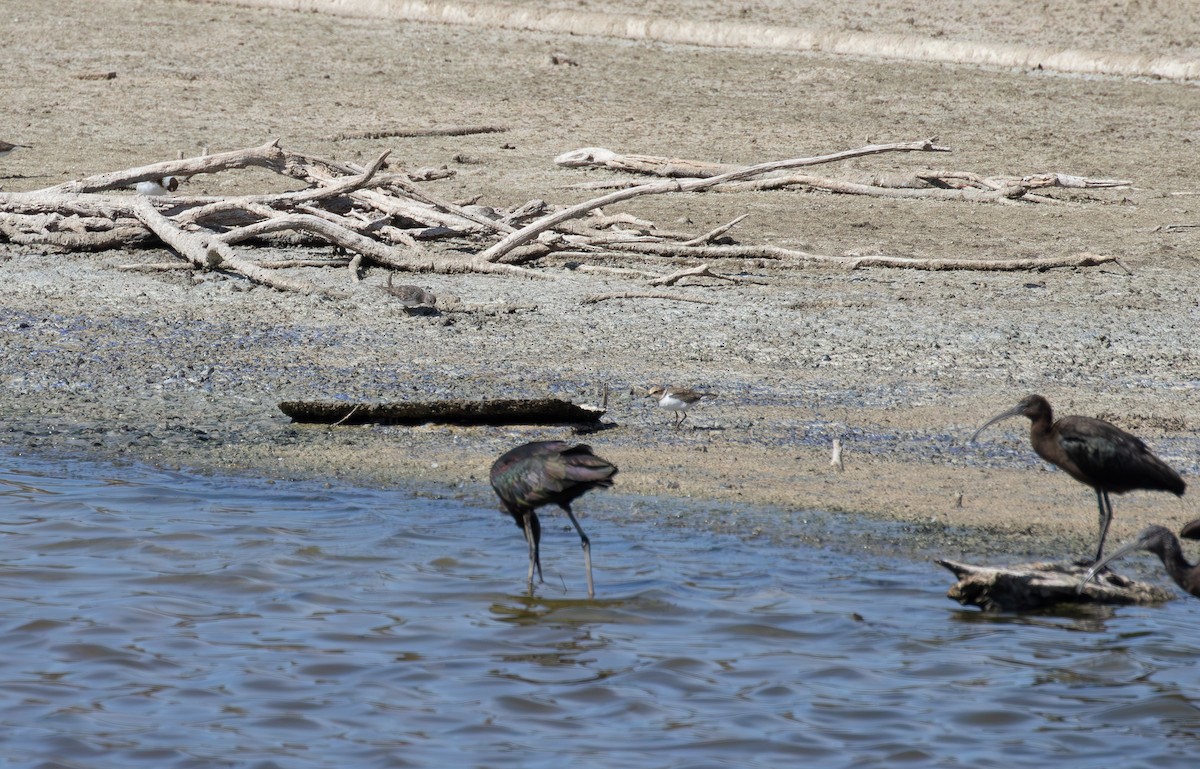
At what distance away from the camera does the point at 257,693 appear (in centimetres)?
538

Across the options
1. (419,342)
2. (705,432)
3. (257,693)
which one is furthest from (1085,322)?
(257,693)

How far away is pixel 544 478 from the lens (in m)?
5.97

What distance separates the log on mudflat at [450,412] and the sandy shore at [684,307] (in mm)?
83

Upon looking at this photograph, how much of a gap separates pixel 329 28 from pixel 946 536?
14994 mm

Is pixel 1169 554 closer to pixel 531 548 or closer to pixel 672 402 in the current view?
pixel 531 548

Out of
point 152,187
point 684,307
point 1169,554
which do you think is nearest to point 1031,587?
point 1169,554

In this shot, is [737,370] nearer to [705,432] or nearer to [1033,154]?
[705,432]

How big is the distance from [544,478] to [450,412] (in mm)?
1923

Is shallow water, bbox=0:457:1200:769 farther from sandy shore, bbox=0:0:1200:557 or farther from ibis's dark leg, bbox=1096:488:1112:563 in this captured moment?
sandy shore, bbox=0:0:1200:557

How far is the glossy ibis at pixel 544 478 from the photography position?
5914 millimetres

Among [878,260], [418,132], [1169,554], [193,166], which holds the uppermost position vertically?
[418,132]

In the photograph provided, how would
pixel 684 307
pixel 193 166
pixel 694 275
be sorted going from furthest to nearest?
pixel 193 166 < pixel 694 275 < pixel 684 307

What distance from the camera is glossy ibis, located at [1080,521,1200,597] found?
5578 millimetres

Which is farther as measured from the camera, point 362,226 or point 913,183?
point 913,183
